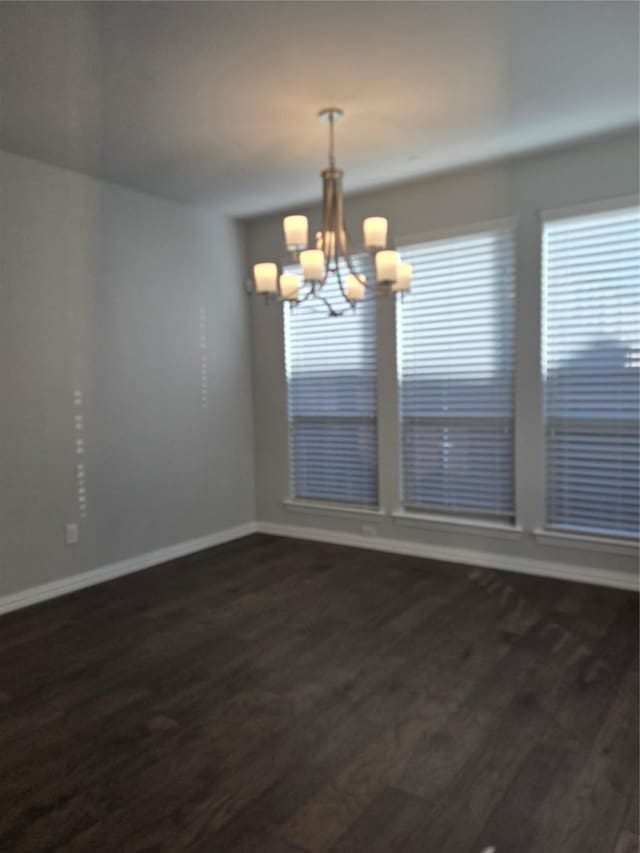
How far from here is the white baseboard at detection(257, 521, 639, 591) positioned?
3.94m

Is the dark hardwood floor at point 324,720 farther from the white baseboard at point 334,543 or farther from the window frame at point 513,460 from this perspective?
the window frame at point 513,460

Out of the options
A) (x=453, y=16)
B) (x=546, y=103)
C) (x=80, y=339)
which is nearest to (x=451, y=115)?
(x=546, y=103)

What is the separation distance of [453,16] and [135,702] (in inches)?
117

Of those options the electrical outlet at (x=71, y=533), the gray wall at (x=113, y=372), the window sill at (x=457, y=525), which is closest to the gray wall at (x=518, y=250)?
the window sill at (x=457, y=525)

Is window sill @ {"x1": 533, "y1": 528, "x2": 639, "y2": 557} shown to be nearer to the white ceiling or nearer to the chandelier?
the chandelier

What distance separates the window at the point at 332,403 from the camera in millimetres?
4930

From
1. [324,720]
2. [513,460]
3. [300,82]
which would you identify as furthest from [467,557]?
[300,82]

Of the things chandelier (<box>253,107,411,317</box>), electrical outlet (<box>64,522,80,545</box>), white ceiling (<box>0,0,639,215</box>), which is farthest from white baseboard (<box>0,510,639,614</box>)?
white ceiling (<box>0,0,639,215</box>)

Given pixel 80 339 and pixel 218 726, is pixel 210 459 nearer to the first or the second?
Answer: pixel 80 339

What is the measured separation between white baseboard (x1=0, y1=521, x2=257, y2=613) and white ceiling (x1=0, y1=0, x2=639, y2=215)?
2.56 metres

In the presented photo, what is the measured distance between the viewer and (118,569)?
441cm

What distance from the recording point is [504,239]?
4.22 metres

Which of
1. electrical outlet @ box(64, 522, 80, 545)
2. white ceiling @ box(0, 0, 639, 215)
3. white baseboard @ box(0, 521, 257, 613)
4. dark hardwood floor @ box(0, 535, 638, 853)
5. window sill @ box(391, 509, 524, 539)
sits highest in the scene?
white ceiling @ box(0, 0, 639, 215)

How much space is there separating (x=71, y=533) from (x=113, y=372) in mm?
1091
